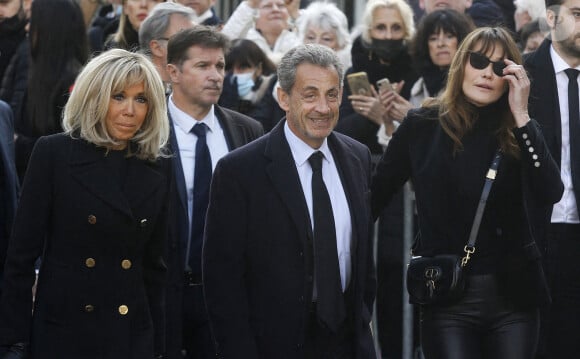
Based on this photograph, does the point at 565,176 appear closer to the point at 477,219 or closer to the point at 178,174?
the point at 477,219

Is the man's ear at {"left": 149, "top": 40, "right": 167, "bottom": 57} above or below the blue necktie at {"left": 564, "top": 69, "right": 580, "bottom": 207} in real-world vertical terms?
above

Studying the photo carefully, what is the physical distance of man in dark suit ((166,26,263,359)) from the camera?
6664 millimetres

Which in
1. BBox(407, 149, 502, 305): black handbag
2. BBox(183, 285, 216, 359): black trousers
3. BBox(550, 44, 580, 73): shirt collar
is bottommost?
BBox(183, 285, 216, 359): black trousers

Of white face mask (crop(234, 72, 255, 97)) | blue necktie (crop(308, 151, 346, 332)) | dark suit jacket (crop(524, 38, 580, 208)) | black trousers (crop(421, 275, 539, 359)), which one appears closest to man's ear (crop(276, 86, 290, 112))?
blue necktie (crop(308, 151, 346, 332))

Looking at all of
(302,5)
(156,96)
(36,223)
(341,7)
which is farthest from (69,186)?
(341,7)

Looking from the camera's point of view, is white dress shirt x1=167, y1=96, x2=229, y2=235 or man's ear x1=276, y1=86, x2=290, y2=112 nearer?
man's ear x1=276, y1=86, x2=290, y2=112

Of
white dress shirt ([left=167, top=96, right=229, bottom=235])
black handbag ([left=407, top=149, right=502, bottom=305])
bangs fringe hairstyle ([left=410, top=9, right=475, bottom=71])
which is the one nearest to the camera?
black handbag ([left=407, top=149, right=502, bottom=305])

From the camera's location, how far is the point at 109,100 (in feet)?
19.0

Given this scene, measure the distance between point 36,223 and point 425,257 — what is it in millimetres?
2059

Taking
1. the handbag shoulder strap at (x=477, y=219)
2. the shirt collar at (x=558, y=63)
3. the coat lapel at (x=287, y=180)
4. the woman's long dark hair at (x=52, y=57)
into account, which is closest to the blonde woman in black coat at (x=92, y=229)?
the coat lapel at (x=287, y=180)

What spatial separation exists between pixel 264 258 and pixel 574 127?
263 cm

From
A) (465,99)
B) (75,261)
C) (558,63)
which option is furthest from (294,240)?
(558,63)

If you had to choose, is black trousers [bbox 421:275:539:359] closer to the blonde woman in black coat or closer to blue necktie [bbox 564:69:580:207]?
blue necktie [bbox 564:69:580:207]

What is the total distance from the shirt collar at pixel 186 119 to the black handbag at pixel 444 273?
1.48 m
